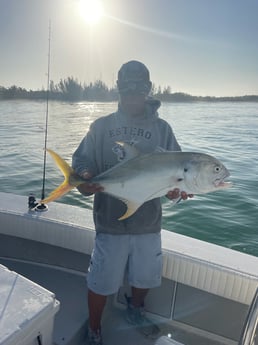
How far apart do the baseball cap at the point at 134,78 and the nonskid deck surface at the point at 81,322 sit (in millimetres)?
1844

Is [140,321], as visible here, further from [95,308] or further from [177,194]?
[177,194]

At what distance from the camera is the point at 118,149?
244 centimetres

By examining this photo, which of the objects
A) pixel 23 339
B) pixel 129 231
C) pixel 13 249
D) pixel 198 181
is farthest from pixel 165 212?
pixel 23 339

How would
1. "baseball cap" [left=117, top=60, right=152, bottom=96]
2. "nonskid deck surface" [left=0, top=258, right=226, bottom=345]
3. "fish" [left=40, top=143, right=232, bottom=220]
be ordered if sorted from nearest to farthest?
"fish" [left=40, top=143, right=232, bottom=220] → "baseball cap" [left=117, top=60, right=152, bottom=96] → "nonskid deck surface" [left=0, top=258, right=226, bottom=345]

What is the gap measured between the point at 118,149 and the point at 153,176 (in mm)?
435

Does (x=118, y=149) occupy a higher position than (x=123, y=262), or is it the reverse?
(x=118, y=149)

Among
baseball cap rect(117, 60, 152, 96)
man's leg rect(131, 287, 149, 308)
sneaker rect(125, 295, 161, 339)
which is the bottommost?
sneaker rect(125, 295, 161, 339)

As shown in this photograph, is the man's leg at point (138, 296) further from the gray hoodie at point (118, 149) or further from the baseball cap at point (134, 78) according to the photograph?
the baseball cap at point (134, 78)

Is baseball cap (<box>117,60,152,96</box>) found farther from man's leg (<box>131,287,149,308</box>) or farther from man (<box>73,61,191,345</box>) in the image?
man's leg (<box>131,287,149,308</box>)

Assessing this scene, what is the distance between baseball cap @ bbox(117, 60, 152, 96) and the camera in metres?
2.40

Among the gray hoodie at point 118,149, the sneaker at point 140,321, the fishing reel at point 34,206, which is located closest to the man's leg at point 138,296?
the sneaker at point 140,321

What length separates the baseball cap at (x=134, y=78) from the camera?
7.87 ft

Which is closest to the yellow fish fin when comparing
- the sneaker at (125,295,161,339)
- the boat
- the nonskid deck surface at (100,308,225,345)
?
the boat

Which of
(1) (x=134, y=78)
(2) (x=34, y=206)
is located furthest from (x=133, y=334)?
(1) (x=134, y=78)
